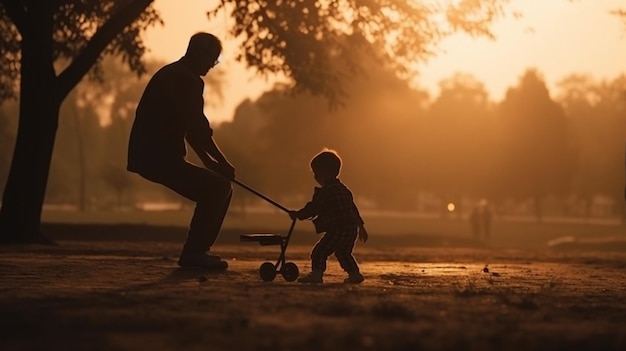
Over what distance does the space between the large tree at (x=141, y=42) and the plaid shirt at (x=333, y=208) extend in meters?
11.1

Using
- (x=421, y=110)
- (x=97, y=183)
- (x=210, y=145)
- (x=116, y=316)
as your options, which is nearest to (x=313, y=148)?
(x=421, y=110)

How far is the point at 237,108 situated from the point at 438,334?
395 feet

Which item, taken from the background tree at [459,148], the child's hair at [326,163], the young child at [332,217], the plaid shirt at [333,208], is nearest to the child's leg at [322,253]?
the young child at [332,217]

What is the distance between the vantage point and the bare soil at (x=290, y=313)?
19.7ft

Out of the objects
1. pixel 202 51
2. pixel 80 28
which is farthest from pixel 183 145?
pixel 80 28

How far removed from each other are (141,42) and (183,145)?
14310mm

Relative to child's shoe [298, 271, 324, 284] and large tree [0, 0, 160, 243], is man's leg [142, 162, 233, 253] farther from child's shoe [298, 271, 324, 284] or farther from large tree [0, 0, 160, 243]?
large tree [0, 0, 160, 243]

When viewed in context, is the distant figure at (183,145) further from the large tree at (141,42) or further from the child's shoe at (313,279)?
the large tree at (141,42)

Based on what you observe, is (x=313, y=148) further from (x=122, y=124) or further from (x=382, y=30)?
(x=382, y=30)

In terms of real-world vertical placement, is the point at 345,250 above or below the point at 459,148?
below

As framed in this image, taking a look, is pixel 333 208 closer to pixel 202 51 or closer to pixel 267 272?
pixel 267 272

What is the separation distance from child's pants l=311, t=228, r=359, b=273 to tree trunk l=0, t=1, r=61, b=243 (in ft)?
36.9

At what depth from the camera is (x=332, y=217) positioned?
1138cm

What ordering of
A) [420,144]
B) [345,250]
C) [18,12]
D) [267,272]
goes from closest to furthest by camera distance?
[267,272] → [345,250] → [18,12] → [420,144]
